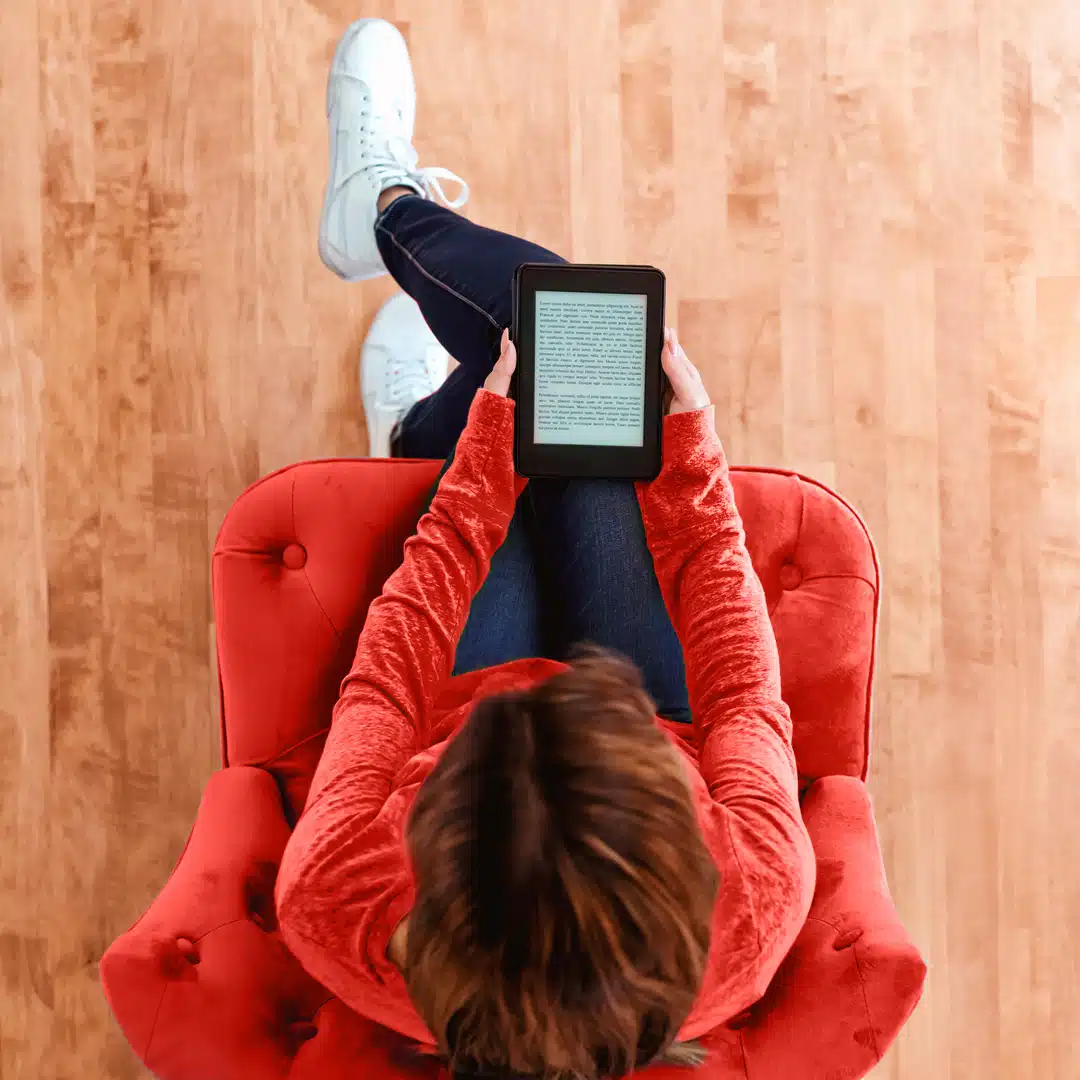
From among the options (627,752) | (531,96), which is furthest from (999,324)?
(627,752)

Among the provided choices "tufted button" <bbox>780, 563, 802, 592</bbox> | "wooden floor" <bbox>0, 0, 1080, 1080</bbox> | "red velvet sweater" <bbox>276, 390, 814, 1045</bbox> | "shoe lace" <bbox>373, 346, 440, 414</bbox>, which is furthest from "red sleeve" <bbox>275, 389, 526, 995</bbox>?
"wooden floor" <bbox>0, 0, 1080, 1080</bbox>

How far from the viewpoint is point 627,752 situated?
53 cm

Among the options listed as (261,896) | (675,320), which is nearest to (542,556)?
(261,896)

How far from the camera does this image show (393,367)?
4.08 ft

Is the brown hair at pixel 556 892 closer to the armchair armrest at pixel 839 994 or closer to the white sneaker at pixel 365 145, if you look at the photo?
the armchair armrest at pixel 839 994

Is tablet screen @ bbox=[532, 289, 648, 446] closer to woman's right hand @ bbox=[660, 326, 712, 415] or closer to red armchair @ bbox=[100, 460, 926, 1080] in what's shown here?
woman's right hand @ bbox=[660, 326, 712, 415]

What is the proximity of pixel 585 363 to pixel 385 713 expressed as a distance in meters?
0.37

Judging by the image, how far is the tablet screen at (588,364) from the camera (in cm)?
84

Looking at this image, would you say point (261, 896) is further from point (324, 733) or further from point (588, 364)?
point (588, 364)

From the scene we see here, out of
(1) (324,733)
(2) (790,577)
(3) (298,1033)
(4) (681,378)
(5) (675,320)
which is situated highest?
(5) (675,320)

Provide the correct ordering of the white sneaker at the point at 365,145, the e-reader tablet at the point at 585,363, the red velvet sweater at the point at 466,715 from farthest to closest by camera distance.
A: the white sneaker at the point at 365,145 < the e-reader tablet at the point at 585,363 < the red velvet sweater at the point at 466,715

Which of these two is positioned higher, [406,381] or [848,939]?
[406,381]

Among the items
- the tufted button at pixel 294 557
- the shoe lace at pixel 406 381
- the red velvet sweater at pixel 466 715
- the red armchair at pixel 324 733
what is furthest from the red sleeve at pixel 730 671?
the shoe lace at pixel 406 381

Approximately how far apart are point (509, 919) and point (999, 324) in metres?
1.22
